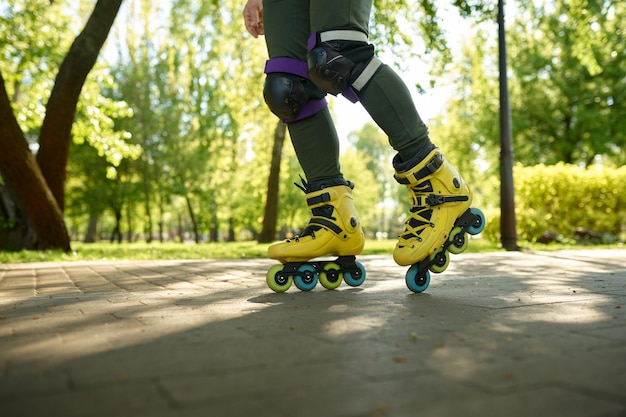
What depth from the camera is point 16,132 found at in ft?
26.1

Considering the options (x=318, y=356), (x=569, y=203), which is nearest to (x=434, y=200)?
(x=318, y=356)

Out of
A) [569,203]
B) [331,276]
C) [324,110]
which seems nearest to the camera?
[331,276]

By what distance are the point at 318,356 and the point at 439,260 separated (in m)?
1.51

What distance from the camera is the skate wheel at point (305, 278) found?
2844mm

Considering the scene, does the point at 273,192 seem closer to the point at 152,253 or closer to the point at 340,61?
the point at 152,253

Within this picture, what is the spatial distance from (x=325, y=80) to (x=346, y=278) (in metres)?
1.06

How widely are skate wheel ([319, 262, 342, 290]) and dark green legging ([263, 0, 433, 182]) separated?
469 millimetres

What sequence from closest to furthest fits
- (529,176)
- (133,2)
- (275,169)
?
(529,176) < (275,169) < (133,2)

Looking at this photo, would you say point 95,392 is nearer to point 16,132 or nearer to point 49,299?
point 49,299

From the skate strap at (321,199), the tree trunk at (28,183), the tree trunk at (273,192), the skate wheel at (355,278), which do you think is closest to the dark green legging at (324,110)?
the skate strap at (321,199)

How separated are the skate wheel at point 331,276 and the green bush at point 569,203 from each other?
39.8 ft

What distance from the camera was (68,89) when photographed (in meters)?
8.71

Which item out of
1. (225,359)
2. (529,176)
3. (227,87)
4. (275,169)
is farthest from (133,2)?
(225,359)

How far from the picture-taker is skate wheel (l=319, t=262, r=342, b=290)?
2904 millimetres
